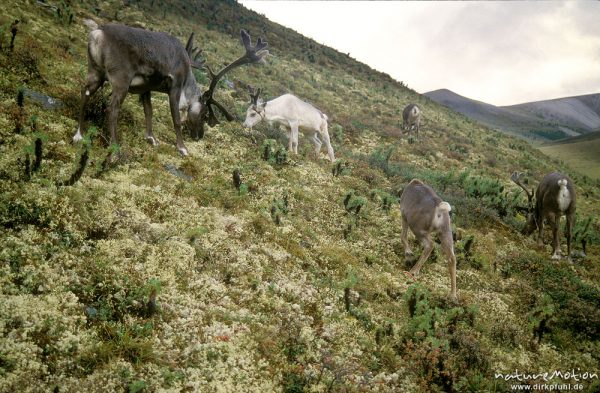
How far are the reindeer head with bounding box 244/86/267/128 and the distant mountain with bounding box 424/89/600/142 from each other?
271ft

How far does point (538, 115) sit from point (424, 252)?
5673 inches

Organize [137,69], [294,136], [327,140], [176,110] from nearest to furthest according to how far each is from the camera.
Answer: [137,69], [176,110], [294,136], [327,140]

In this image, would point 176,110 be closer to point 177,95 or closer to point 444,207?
point 177,95

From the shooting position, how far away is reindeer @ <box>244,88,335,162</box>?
13.1m

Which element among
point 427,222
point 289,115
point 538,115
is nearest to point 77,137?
point 427,222

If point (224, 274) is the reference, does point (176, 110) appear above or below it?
above

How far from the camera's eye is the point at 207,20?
27578 mm

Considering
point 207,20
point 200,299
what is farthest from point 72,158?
point 207,20

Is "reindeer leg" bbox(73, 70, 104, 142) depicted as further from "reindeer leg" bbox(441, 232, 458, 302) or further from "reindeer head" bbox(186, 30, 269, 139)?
"reindeer leg" bbox(441, 232, 458, 302)

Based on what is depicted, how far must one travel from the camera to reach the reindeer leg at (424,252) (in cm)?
788

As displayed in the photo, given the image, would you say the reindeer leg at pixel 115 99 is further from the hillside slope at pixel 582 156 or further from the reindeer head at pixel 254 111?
the hillside slope at pixel 582 156

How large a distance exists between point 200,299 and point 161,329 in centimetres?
76

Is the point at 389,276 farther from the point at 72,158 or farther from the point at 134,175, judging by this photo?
the point at 72,158

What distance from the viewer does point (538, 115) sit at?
413ft
